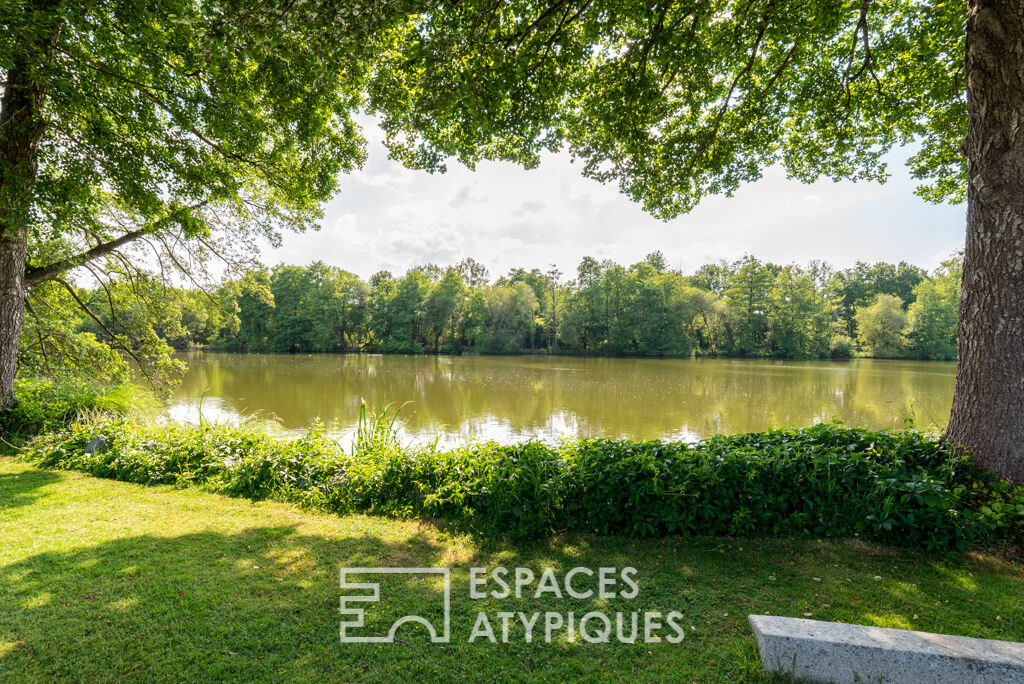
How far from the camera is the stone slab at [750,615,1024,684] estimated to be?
69.3 inches

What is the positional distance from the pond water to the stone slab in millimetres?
5760

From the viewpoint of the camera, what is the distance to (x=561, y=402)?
46.8 ft

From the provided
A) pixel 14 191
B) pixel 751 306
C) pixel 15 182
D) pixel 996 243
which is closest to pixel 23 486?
pixel 14 191

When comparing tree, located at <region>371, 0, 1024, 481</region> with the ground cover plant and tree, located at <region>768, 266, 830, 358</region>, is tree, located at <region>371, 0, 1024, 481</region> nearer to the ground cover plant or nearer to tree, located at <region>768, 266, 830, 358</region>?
the ground cover plant

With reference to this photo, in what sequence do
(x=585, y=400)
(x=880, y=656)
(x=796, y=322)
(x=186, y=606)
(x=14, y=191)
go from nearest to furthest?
1. (x=880, y=656)
2. (x=186, y=606)
3. (x=14, y=191)
4. (x=585, y=400)
5. (x=796, y=322)

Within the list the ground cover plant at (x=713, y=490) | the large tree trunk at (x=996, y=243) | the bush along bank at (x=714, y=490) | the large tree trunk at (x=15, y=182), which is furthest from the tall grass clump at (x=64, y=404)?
the large tree trunk at (x=996, y=243)

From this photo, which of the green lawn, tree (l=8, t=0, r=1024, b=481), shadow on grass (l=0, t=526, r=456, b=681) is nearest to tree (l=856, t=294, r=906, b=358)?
tree (l=8, t=0, r=1024, b=481)

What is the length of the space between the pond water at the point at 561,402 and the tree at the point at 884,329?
30.3 meters

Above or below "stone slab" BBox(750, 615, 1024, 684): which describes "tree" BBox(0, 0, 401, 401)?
above

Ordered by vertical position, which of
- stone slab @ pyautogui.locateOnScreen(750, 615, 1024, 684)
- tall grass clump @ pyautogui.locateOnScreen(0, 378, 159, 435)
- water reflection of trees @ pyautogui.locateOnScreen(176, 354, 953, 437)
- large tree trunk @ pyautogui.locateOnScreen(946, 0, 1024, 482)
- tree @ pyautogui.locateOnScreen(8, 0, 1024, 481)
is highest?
tree @ pyautogui.locateOnScreen(8, 0, 1024, 481)

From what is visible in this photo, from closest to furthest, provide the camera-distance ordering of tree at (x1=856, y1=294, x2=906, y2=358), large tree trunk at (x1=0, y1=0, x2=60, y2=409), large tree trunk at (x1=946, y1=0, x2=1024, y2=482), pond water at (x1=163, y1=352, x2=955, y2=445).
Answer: large tree trunk at (x1=946, y1=0, x2=1024, y2=482), large tree trunk at (x1=0, y1=0, x2=60, y2=409), pond water at (x1=163, y1=352, x2=955, y2=445), tree at (x1=856, y1=294, x2=906, y2=358)

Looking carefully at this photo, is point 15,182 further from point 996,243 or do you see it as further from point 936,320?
point 936,320

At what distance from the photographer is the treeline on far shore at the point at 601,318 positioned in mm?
44719

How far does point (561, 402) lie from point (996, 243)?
11496 millimetres
